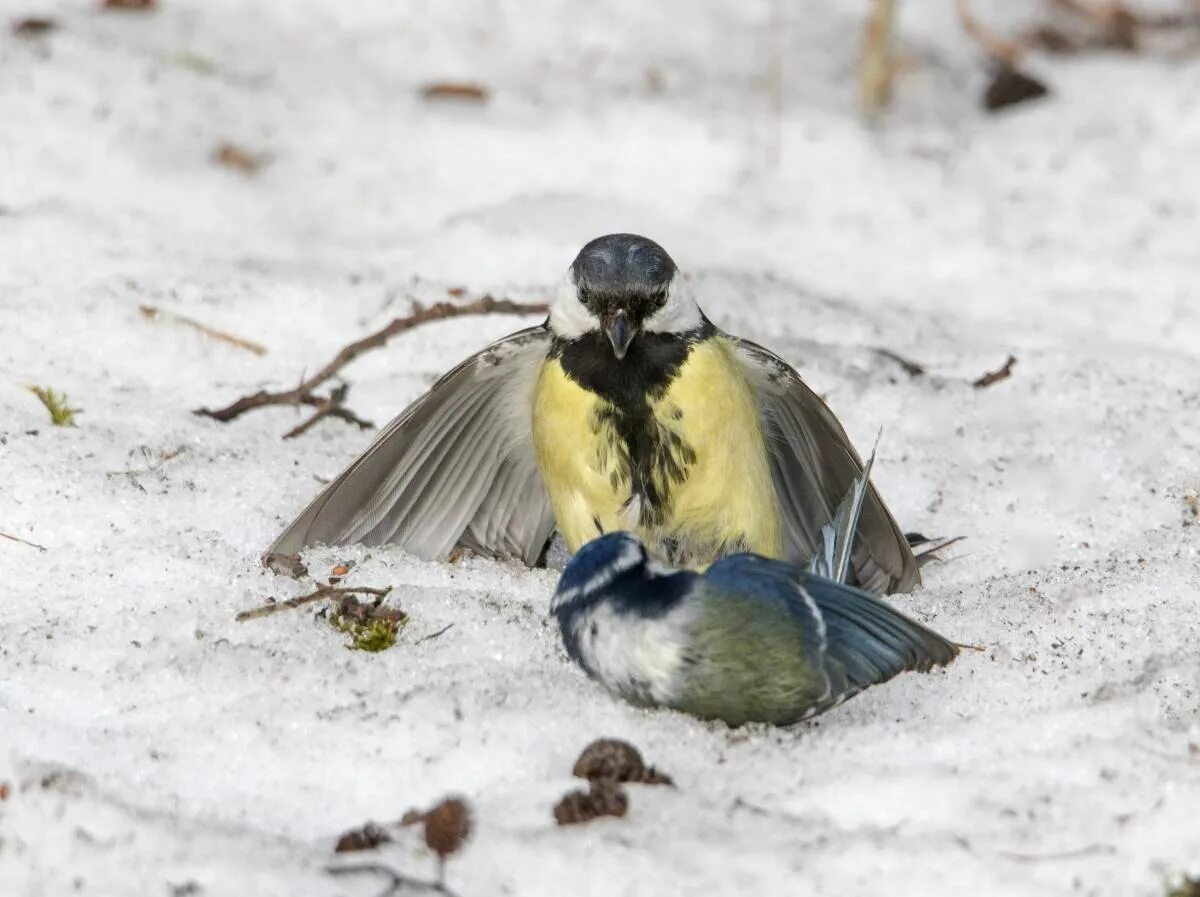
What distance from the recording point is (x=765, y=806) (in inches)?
97.7

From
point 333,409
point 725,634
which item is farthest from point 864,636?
point 333,409

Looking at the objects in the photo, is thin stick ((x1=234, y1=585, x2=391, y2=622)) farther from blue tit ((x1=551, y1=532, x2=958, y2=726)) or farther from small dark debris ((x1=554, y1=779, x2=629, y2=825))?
small dark debris ((x1=554, y1=779, x2=629, y2=825))

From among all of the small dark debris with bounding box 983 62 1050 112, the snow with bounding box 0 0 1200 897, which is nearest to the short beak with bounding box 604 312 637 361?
the snow with bounding box 0 0 1200 897

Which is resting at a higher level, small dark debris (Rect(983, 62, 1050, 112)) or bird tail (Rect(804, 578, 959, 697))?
small dark debris (Rect(983, 62, 1050, 112))

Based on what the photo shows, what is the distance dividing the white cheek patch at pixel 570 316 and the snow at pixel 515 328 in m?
0.54

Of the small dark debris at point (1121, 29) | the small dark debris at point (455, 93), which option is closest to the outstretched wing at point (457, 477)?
the small dark debris at point (455, 93)

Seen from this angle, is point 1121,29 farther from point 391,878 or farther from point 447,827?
point 391,878

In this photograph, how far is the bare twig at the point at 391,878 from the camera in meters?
2.27

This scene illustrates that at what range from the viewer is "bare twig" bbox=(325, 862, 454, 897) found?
2.27 meters

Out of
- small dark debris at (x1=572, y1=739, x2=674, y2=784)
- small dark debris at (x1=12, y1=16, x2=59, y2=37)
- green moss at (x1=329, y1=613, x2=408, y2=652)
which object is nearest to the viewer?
small dark debris at (x1=572, y1=739, x2=674, y2=784)

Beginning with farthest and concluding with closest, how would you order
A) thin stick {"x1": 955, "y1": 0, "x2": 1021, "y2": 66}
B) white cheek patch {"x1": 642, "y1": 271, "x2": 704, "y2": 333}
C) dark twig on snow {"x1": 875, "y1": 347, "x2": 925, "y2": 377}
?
thin stick {"x1": 955, "y1": 0, "x2": 1021, "y2": 66} → dark twig on snow {"x1": 875, "y1": 347, "x2": 925, "y2": 377} → white cheek patch {"x1": 642, "y1": 271, "x2": 704, "y2": 333}

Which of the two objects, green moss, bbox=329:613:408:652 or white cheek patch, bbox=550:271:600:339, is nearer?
green moss, bbox=329:613:408:652

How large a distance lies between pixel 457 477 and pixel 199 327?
1109 millimetres

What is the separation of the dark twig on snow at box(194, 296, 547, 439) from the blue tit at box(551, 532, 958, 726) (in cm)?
150
